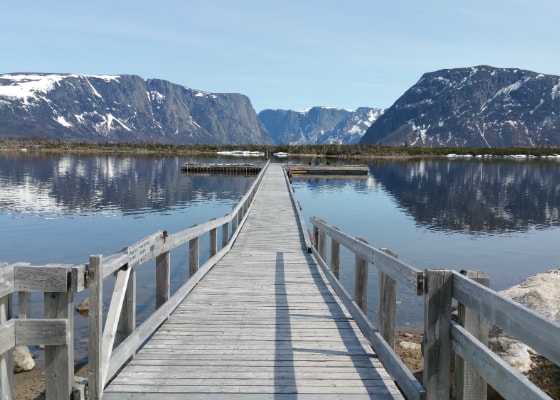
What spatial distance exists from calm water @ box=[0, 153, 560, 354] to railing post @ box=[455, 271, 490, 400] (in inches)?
384

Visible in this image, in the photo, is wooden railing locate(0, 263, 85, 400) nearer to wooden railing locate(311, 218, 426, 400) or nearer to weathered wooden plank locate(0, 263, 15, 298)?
weathered wooden plank locate(0, 263, 15, 298)

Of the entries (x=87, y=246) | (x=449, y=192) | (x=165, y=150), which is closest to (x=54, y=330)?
(x=87, y=246)

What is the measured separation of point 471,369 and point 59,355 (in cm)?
338

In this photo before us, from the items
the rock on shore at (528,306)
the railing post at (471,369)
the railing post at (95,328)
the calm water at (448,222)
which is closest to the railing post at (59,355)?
the railing post at (95,328)

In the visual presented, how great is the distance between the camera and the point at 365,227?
29.6 metres

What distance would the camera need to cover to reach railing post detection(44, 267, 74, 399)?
4.21m

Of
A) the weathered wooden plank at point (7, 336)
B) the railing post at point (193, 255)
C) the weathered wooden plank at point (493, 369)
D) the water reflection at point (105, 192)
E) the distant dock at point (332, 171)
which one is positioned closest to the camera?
the weathered wooden plank at point (493, 369)

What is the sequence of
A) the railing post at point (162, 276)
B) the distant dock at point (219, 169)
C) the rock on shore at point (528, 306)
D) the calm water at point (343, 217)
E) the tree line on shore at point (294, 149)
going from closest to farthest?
the railing post at point (162, 276)
the rock on shore at point (528, 306)
the calm water at point (343, 217)
the distant dock at point (219, 169)
the tree line on shore at point (294, 149)

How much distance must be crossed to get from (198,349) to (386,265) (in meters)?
2.47

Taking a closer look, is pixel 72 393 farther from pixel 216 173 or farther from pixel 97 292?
pixel 216 173

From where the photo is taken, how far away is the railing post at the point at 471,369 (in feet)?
13.3

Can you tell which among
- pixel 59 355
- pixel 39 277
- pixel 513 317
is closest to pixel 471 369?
pixel 513 317

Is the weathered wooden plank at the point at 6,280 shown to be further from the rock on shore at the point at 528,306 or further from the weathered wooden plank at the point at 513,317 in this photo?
the rock on shore at the point at 528,306

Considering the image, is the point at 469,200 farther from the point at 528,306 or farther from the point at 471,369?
the point at 471,369
